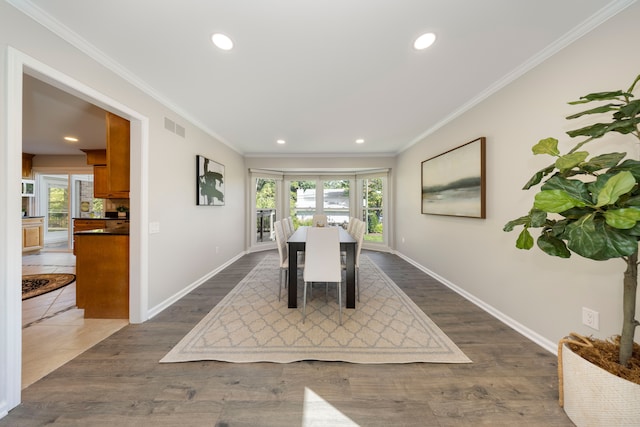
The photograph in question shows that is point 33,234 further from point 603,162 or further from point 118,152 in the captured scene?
point 603,162

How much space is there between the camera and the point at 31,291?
300cm

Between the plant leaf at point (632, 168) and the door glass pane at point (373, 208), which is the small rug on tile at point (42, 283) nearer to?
the plant leaf at point (632, 168)

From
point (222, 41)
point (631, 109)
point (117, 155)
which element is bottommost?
point (631, 109)

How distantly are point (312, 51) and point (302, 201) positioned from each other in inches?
176

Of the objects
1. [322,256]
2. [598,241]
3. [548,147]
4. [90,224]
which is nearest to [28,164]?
[90,224]

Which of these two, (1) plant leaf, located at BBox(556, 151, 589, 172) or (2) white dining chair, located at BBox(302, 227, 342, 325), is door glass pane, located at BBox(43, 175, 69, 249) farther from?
(1) plant leaf, located at BBox(556, 151, 589, 172)

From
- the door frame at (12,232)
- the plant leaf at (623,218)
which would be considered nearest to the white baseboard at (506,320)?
the plant leaf at (623,218)

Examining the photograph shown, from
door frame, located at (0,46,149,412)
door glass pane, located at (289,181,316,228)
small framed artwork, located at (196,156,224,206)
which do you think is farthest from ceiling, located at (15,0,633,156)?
door glass pane, located at (289,181,316,228)

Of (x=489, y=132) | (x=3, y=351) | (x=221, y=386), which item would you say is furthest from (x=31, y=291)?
(x=489, y=132)

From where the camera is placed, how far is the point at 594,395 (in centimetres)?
111

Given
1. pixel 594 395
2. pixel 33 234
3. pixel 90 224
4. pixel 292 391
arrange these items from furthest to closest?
pixel 33 234, pixel 90 224, pixel 292 391, pixel 594 395

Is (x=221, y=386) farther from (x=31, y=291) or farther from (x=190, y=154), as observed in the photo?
(x=31, y=291)

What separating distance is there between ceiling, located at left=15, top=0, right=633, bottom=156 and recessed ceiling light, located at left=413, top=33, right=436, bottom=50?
1.5 inches

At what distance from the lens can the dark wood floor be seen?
126cm
